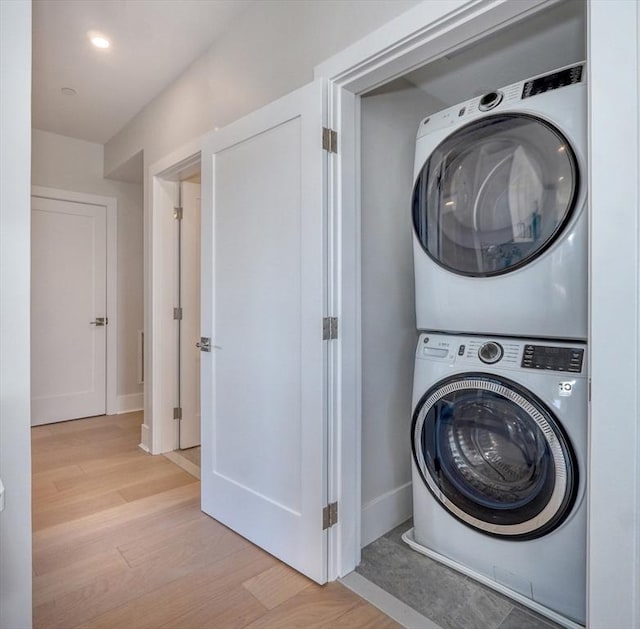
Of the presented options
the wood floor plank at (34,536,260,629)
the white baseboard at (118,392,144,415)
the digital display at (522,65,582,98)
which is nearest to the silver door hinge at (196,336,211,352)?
the wood floor plank at (34,536,260,629)

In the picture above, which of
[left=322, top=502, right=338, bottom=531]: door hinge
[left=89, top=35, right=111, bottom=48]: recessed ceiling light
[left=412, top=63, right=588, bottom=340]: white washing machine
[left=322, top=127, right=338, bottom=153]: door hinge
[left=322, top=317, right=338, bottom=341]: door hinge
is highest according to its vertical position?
[left=89, top=35, right=111, bottom=48]: recessed ceiling light

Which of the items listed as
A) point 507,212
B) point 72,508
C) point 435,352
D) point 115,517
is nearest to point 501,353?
point 435,352

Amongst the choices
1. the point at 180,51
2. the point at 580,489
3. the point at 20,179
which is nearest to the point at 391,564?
the point at 580,489

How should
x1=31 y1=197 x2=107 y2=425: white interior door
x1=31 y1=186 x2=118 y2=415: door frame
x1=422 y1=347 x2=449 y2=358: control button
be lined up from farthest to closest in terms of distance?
x1=31 y1=186 x2=118 y2=415: door frame → x1=31 y1=197 x2=107 y2=425: white interior door → x1=422 y1=347 x2=449 y2=358: control button

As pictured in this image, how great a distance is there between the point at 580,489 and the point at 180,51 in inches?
117

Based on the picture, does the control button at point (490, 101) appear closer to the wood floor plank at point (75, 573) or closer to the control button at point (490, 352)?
the control button at point (490, 352)

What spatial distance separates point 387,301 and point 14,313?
1485 mm

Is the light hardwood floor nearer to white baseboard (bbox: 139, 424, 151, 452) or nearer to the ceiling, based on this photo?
white baseboard (bbox: 139, 424, 151, 452)

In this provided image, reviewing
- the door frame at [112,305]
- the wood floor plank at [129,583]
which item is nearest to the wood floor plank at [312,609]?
the wood floor plank at [129,583]

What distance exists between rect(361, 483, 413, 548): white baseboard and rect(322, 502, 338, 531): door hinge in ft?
0.97

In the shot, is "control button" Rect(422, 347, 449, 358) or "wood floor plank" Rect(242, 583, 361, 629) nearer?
"wood floor plank" Rect(242, 583, 361, 629)

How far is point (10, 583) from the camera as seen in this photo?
1075mm

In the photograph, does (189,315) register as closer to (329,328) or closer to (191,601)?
(329,328)

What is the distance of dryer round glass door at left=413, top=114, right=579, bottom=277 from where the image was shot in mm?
1475
